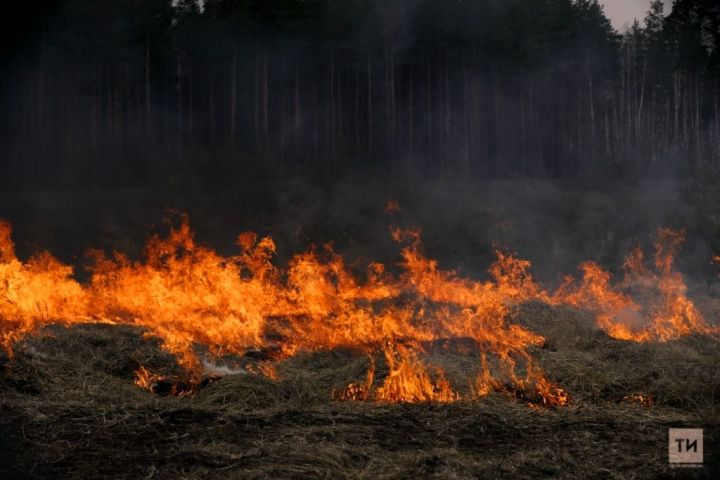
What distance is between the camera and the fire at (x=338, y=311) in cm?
668

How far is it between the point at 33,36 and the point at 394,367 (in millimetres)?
22404

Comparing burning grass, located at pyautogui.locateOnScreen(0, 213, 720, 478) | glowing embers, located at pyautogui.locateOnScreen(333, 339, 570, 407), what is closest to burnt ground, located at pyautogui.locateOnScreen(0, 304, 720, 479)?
burning grass, located at pyautogui.locateOnScreen(0, 213, 720, 478)

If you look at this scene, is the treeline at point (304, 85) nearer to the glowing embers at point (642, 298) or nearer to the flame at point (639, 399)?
the glowing embers at point (642, 298)

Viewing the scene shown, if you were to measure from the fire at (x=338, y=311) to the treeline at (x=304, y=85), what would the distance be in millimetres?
7114

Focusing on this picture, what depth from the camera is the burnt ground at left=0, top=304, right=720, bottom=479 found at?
4.39m

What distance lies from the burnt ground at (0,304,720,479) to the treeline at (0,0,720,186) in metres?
15.2

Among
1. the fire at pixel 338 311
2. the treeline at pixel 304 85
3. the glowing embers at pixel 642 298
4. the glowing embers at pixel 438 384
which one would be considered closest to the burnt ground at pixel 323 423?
the glowing embers at pixel 438 384

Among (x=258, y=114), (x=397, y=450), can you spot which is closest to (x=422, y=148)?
(x=258, y=114)

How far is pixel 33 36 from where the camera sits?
22891 mm

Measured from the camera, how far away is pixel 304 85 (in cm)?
2669

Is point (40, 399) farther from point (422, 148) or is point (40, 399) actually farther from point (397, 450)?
point (422, 148)
